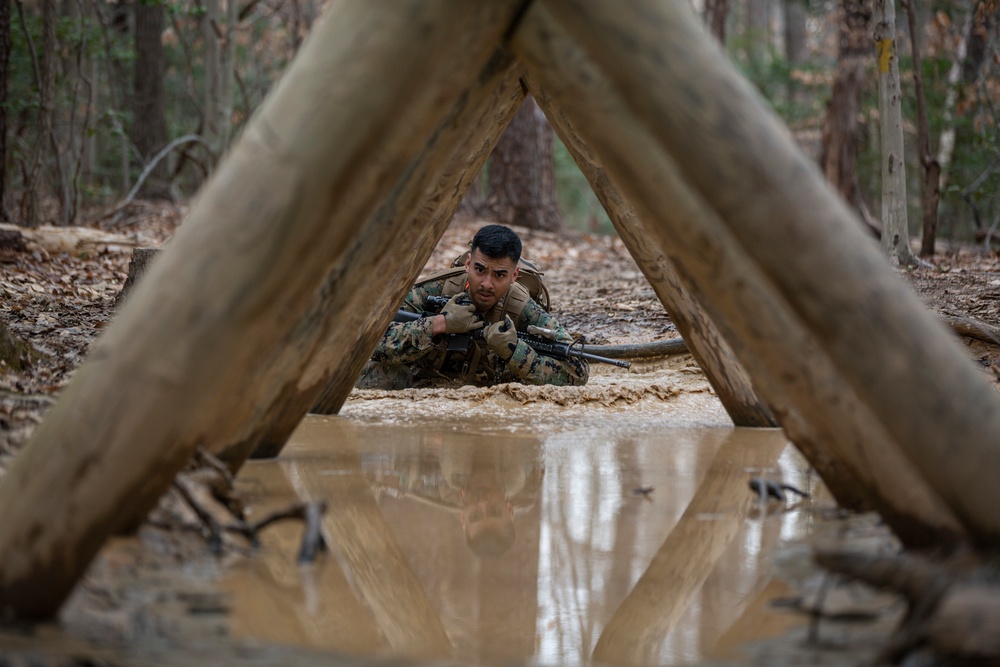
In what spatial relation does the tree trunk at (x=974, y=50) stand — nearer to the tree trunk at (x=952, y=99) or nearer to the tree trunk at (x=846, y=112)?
the tree trunk at (x=952, y=99)

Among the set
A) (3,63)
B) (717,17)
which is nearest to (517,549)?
(3,63)

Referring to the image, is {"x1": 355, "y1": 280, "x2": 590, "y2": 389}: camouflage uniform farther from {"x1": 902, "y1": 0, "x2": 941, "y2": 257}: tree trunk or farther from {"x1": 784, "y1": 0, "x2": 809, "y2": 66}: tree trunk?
{"x1": 784, "y1": 0, "x2": 809, "y2": 66}: tree trunk

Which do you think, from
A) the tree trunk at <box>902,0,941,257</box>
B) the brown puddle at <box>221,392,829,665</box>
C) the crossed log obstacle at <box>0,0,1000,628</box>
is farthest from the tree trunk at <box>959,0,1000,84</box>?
the crossed log obstacle at <box>0,0,1000,628</box>

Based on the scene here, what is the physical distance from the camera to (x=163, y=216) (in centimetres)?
1184

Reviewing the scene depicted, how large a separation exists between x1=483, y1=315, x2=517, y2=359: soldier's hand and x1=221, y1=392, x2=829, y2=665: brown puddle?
150cm

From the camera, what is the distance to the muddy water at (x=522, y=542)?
77.1 inches

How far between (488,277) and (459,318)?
1.02 feet

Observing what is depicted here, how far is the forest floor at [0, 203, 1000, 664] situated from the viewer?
13.9 feet

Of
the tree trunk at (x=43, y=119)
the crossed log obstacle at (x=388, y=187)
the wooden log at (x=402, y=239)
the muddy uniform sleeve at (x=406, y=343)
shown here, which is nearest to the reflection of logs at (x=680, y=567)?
the crossed log obstacle at (x=388, y=187)

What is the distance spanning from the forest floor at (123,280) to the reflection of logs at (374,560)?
21.2 inches

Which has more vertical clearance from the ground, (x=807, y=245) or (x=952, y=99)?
(x=952, y=99)

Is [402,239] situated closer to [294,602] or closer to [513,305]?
[294,602]

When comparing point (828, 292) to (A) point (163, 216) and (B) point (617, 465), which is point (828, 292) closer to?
(B) point (617, 465)

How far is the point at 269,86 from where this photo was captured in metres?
19.9
